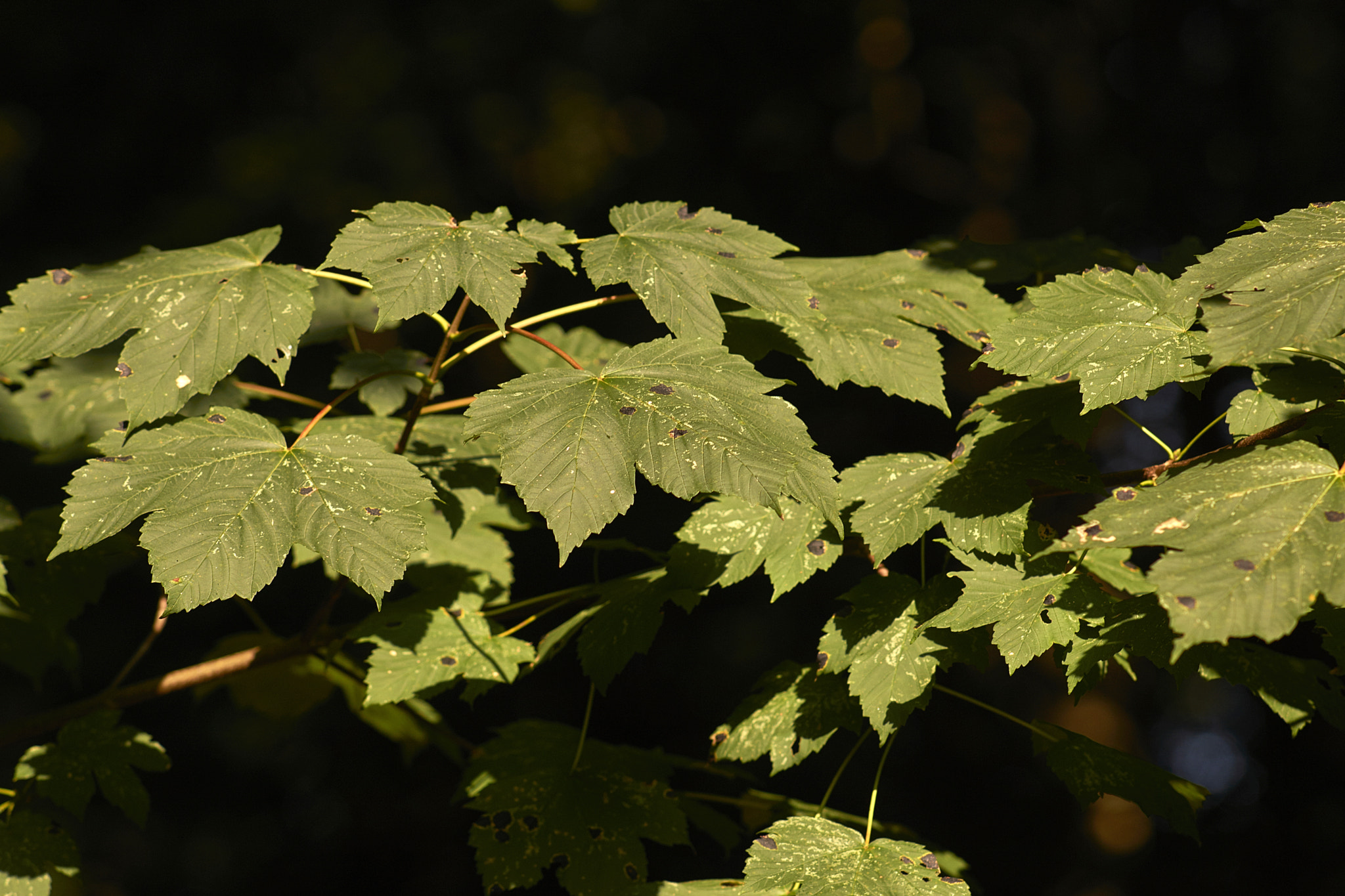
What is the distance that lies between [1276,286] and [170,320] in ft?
4.17

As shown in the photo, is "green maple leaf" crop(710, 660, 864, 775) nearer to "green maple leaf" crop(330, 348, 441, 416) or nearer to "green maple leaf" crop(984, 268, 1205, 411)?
"green maple leaf" crop(984, 268, 1205, 411)

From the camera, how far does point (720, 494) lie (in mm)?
1274

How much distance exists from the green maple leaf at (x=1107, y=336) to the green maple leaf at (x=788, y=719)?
51 centimetres

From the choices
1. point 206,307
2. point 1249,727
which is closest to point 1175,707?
point 1249,727

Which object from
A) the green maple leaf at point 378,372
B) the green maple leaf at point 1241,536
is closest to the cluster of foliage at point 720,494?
the green maple leaf at point 1241,536

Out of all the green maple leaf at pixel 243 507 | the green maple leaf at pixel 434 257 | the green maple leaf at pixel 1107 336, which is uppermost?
the green maple leaf at pixel 434 257

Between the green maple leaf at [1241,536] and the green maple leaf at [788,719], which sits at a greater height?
the green maple leaf at [1241,536]

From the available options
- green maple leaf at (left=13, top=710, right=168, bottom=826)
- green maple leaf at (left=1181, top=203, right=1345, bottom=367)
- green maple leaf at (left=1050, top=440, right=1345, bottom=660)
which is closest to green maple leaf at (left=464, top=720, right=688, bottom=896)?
green maple leaf at (left=13, top=710, right=168, bottom=826)

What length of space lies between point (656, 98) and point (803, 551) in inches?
143

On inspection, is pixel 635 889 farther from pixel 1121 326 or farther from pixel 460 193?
pixel 460 193

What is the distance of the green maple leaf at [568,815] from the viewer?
4.45ft

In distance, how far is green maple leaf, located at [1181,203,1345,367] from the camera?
34.0 inches

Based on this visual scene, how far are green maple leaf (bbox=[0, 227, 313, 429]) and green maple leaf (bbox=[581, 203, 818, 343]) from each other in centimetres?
41

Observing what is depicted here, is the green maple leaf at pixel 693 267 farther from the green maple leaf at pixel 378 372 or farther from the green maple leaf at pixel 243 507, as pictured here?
the green maple leaf at pixel 378 372
